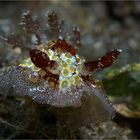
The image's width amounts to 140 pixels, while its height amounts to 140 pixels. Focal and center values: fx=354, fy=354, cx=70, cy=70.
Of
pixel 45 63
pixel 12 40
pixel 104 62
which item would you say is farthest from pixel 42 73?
pixel 12 40

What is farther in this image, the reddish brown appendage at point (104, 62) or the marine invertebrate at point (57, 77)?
the reddish brown appendage at point (104, 62)

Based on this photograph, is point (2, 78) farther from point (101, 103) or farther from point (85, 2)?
point (85, 2)

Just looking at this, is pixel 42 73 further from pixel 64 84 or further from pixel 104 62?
pixel 104 62

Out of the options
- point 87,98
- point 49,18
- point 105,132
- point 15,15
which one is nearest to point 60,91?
point 87,98

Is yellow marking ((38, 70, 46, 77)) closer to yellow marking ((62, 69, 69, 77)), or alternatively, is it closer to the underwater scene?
the underwater scene

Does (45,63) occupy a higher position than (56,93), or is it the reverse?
(45,63)

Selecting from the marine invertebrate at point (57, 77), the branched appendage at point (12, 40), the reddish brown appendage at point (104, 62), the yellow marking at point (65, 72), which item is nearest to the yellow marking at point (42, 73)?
the marine invertebrate at point (57, 77)

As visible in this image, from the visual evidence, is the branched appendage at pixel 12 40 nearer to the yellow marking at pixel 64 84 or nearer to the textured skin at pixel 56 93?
the textured skin at pixel 56 93
